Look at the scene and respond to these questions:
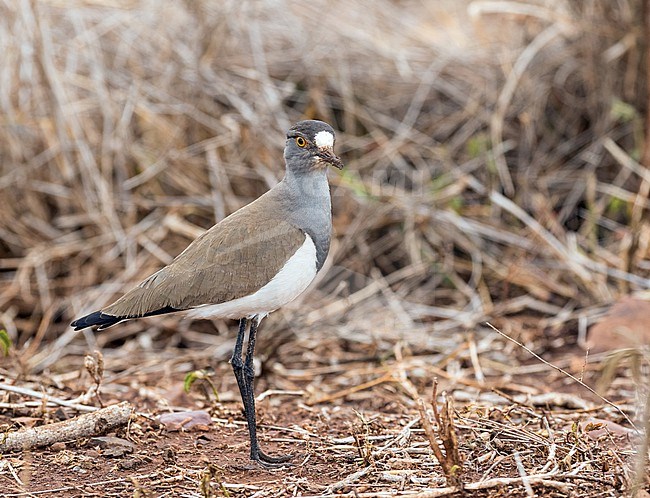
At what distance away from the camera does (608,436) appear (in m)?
2.94

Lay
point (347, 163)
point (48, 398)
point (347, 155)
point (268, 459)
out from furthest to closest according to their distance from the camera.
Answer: point (347, 155), point (347, 163), point (48, 398), point (268, 459)

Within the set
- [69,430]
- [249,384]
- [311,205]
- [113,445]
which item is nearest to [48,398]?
[69,430]

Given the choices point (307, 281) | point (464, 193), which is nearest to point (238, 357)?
point (307, 281)

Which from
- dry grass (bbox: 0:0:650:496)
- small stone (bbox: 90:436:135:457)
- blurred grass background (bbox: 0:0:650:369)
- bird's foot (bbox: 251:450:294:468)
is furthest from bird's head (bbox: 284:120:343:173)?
blurred grass background (bbox: 0:0:650:369)

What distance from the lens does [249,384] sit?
3.16 m

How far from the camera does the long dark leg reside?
9.91ft

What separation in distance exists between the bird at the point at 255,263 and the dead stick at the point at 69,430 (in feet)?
1.02

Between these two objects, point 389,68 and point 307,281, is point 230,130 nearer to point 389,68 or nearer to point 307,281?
point 389,68

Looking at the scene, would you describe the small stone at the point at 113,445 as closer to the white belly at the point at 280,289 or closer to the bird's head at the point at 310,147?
the white belly at the point at 280,289

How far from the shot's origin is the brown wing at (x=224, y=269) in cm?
306

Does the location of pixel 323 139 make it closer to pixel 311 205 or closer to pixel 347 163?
pixel 311 205

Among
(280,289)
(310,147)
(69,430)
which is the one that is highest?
(310,147)

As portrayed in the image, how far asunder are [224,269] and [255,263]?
11 cm

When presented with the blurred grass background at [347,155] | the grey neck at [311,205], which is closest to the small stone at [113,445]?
the grey neck at [311,205]
